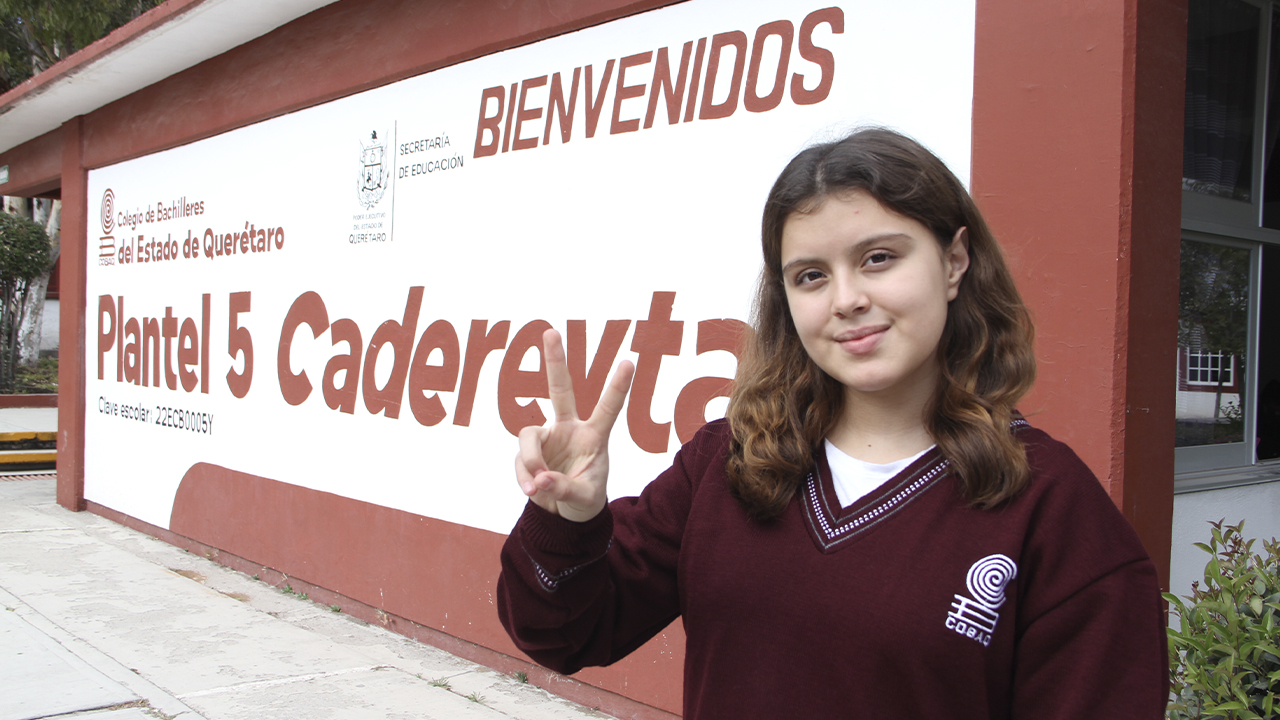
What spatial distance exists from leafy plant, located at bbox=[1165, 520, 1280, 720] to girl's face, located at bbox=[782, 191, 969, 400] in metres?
1.31

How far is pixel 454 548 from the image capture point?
4711 millimetres

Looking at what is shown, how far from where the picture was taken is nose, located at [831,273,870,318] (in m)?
1.32

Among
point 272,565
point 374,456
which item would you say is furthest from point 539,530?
point 272,565

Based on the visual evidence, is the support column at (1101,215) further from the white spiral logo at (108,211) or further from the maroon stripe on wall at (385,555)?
the white spiral logo at (108,211)

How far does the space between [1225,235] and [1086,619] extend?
3.18 meters

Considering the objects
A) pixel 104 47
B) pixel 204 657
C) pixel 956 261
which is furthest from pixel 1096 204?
pixel 104 47

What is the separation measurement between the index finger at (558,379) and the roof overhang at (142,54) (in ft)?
16.3

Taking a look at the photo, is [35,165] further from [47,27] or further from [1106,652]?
[1106,652]

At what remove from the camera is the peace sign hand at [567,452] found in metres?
1.43

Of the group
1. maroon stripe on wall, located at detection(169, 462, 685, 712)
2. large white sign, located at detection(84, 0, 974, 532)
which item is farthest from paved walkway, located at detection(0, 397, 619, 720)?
large white sign, located at detection(84, 0, 974, 532)

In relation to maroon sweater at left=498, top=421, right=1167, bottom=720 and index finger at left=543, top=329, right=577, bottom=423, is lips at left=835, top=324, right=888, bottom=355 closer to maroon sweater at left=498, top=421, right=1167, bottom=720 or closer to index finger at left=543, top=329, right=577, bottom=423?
maroon sweater at left=498, top=421, right=1167, bottom=720

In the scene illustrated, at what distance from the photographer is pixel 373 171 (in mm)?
5352

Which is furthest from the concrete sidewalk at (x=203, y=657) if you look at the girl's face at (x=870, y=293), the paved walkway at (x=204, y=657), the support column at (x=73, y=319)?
the girl's face at (x=870, y=293)

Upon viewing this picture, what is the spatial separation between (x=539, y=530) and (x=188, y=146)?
689 cm
